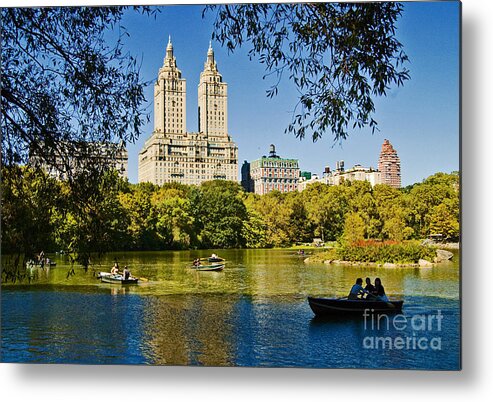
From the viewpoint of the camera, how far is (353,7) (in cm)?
514

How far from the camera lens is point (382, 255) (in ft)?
18.4

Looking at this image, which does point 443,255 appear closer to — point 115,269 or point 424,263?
point 424,263

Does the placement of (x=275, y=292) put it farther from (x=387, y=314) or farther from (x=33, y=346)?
(x=33, y=346)

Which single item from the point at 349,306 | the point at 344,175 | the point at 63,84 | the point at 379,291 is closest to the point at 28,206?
the point at 63,84

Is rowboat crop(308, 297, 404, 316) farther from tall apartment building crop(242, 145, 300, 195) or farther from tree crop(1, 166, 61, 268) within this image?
tree crop(1, 166, 61, 268)

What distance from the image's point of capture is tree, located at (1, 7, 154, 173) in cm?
545

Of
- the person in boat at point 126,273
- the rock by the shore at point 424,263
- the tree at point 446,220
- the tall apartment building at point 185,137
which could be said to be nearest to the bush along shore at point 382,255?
the rock by the shore at point 424,263

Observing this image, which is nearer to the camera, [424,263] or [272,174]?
[424,263]

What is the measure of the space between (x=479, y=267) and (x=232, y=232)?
2.05 metres

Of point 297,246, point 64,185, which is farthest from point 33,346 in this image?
point 297,246

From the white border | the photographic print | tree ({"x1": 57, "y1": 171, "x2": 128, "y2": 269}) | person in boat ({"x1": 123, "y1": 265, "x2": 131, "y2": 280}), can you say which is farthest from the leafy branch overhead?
person in boat ({"x1": 123, "y1": 265, "x2": 131, "y2": 280})

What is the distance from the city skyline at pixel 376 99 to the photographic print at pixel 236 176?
0.01 meters

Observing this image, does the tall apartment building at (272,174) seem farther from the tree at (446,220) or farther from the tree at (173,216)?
the tree at (446,220)

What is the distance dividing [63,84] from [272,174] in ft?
5.89
